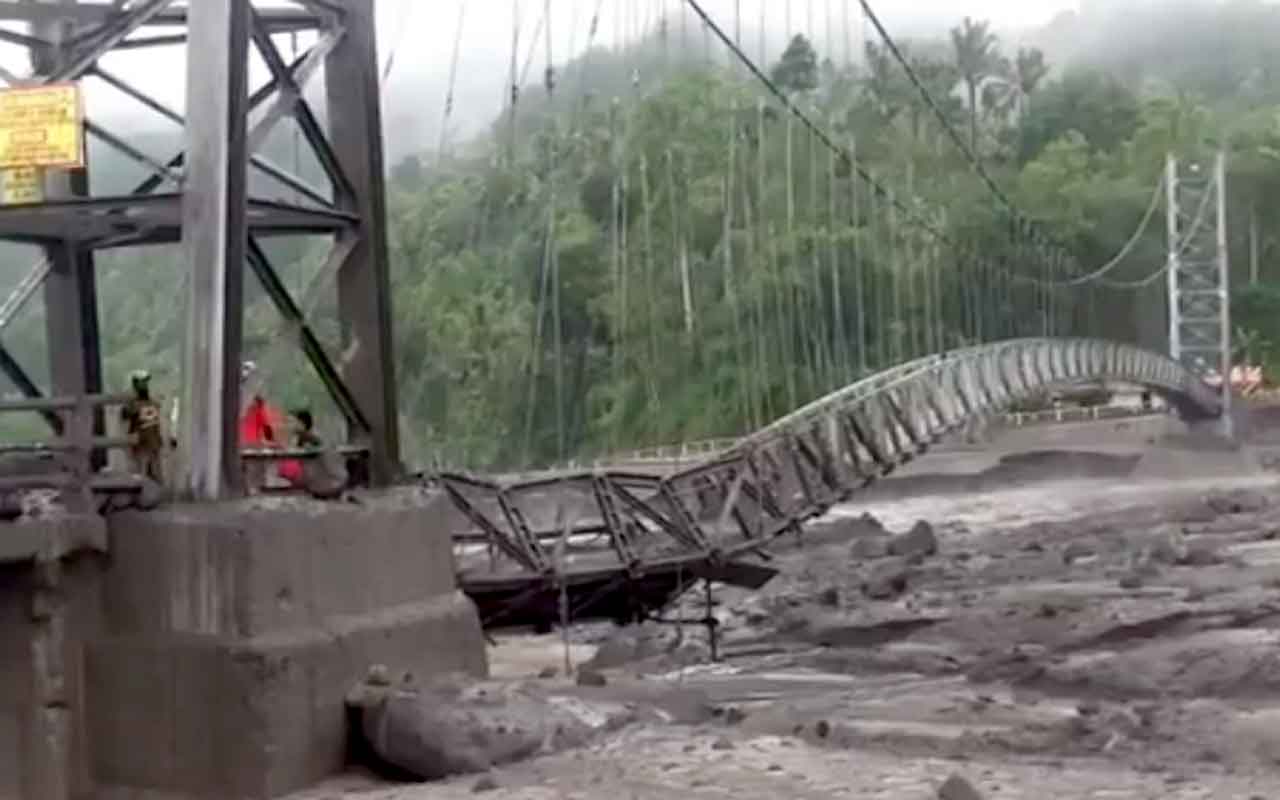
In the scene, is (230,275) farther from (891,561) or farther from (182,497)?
(891,561)

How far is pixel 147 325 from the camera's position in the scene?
23.7 m

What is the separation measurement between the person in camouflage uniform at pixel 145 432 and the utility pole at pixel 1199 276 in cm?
5566

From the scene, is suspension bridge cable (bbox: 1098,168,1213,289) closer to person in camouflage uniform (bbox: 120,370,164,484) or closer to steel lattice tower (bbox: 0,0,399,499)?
steel lattice tower (bbox: 0,0,399,499)

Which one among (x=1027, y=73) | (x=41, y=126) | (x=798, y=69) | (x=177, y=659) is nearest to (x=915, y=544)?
(x=41, y=126)

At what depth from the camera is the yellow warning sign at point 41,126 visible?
1060 centimetres

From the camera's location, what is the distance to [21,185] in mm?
11094

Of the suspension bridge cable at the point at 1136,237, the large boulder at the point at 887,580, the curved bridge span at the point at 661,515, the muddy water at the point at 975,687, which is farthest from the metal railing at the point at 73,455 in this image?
the suspension bridge cable at the point at 1136,237

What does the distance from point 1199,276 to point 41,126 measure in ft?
209

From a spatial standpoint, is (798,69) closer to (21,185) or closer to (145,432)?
(21,185)

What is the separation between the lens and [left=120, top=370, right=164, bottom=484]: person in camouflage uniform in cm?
1034

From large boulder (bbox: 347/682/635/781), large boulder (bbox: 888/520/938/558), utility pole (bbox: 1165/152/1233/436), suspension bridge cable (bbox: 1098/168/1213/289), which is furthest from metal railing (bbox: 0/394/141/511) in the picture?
suspension bridge cable (bbox: 1098/168/1213/289)

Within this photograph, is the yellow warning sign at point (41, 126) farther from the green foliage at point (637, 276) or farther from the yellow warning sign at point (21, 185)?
the green foliage at point (637, 276)

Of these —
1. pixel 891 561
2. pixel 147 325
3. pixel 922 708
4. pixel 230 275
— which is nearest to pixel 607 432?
pixel 891 561

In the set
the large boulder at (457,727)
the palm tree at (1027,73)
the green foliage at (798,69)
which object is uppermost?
the palm tree at (1027,73)
